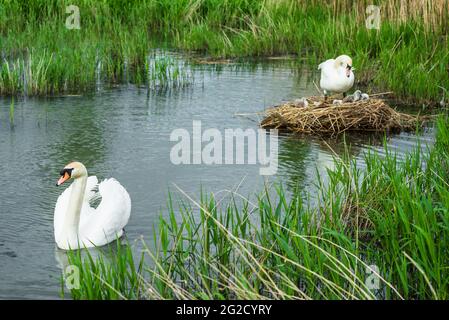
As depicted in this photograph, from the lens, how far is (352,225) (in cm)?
669

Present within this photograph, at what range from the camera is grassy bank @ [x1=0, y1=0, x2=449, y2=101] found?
13070mm

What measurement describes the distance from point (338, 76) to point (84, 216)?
5.34 m

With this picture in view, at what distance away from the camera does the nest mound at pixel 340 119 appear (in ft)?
36.3

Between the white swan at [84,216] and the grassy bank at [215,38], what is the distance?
559cm

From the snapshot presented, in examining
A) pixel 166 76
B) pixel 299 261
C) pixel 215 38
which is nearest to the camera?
pixel 299 261

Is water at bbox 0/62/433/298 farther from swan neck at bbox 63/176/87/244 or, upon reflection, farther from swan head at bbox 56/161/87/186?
swan head at bbox 56/161/87/186

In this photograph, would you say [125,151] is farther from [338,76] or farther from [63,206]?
[338,76]

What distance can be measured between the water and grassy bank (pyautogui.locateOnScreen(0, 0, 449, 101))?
0.71 metres

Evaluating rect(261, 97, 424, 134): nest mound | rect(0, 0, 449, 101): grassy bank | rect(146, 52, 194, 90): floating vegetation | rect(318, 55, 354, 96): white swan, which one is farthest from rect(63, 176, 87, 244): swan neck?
rect(146, 52, 194, 90): floating vegetation

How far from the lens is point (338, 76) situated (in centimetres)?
1189

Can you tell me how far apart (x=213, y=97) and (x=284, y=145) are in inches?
113

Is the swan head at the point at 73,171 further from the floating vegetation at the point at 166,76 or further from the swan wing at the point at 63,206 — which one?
the floating vegetation at the point at 166,76

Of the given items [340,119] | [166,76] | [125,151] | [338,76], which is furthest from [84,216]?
[166,76]

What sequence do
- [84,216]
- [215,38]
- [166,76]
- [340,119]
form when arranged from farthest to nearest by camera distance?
1. [215,38]
2. [166,76]
3. [340,119]
4. [84,216]
